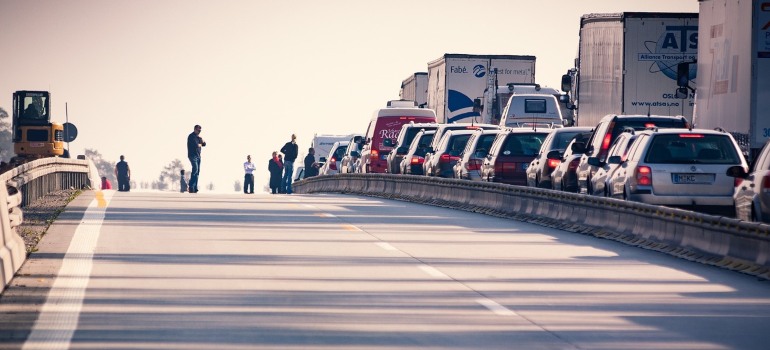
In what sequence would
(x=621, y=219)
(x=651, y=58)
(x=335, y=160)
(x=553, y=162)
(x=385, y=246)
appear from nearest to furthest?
(x=385, y=246) < (x=621, y=219) < (x=553, y=162) < (x=651, y=58) < (x=335, y=160)

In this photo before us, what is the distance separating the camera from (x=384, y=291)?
13969mm

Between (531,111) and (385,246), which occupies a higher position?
(531,111)

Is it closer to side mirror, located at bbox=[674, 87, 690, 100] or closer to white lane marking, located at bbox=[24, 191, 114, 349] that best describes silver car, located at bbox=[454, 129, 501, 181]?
Result: side mirror, located at bbox=[674, 87, 690, 100]

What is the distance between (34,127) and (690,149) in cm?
4431

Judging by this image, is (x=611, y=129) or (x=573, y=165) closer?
(x=611, y=129)

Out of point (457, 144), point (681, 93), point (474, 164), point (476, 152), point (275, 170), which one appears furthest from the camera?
point (275, 170)

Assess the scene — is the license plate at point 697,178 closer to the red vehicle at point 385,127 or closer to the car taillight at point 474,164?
the car taillight at point 474,164

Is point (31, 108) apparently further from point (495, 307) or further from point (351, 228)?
point (495, 307)

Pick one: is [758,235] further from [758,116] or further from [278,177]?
[278,177]

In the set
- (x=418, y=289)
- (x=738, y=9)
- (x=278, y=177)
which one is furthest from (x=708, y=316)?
(x=278, y=177)

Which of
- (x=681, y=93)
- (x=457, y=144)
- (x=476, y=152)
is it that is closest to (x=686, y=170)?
(x=681, y=93)

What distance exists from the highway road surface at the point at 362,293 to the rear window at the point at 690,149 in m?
1.79

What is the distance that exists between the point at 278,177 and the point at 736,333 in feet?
155

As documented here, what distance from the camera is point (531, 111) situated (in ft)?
153
